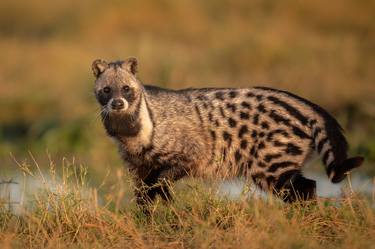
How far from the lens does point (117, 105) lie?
9.10 m

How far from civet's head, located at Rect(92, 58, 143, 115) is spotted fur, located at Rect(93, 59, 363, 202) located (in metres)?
0.01

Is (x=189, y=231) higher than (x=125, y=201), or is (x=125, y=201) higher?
(x=189, y=231)

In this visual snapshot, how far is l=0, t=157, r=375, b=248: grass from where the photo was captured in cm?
725

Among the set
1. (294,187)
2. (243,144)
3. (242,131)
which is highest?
(242,131)

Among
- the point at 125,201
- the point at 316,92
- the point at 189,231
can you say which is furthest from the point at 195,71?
the point at 189,231

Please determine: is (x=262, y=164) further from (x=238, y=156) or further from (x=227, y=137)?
(x=227, y=137)

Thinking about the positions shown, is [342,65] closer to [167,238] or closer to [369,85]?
[369,85]

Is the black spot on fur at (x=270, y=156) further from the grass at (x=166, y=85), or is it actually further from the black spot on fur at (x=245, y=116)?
the grass at (x=166, y=85)

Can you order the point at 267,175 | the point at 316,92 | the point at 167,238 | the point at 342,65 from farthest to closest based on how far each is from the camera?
the point at 342,65, the point at 316,92, the point at 267,175, the point at 167,238

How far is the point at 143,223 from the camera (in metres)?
8.23

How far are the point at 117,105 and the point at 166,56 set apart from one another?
930 centimetres

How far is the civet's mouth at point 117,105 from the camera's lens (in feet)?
29.9

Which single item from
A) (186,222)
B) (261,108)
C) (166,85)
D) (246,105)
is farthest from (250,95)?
(166,85)

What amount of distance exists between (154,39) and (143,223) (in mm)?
12362
